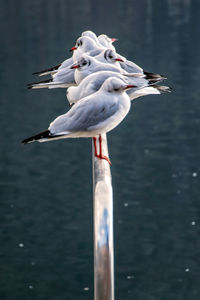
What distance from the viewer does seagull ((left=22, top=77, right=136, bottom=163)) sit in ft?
11.3

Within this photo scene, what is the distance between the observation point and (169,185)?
5100 cm

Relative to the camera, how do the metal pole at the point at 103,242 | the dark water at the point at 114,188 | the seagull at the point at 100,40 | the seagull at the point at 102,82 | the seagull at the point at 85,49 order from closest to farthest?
the metal pole at the point at 103,242 < the seagull at the point at 102,82 < the seagull at the point at 85,49 < the seagull at the point at 100,40 < the dark water at the point at 114,188

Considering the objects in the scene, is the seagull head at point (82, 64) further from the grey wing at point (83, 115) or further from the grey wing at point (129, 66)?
the grey wing at point (83, 115)

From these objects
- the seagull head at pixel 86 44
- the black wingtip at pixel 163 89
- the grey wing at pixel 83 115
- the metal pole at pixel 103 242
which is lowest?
the metal pole at pixel 103 242

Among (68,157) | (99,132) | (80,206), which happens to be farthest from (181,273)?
(99,132)

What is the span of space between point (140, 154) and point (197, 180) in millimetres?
4521

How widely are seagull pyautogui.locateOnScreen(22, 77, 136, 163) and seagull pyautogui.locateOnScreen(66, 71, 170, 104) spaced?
0.54 ft

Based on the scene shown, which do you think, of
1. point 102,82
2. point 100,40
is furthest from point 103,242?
point 100,40

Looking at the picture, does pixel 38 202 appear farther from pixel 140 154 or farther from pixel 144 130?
pixel 144 130

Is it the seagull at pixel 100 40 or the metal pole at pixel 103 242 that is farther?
the seagull at pixel 100 40

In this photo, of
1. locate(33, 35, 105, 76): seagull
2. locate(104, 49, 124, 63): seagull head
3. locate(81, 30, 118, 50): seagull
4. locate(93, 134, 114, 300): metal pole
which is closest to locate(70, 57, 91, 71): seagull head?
locate(104, 49, 124, 63): seagull head

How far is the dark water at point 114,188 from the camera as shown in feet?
132

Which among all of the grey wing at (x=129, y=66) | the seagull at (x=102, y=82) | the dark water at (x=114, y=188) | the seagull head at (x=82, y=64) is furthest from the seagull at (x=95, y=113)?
the dark water at (x=114, y=188)

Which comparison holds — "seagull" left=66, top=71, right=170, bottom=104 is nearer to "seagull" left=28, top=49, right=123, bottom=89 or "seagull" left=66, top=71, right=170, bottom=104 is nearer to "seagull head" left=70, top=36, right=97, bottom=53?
"seagull" left=28, top=49, right=123, bottom=89
